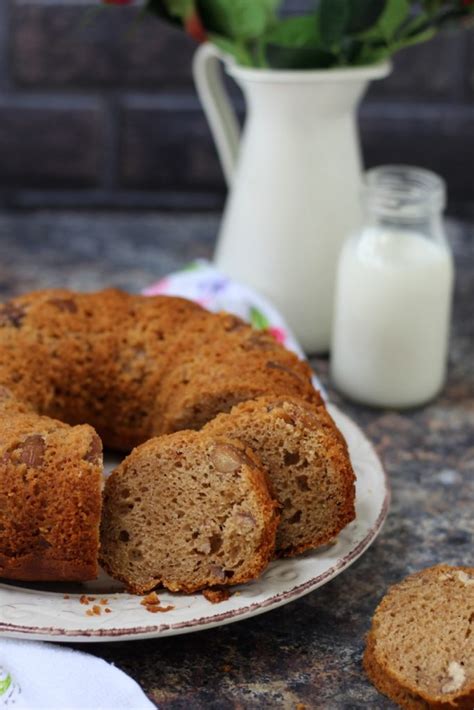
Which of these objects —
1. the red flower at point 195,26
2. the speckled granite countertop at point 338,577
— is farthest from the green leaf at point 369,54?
the speckled granite countertop at point 338,577

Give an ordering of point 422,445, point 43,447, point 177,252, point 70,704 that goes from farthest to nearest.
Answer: point 177,252 < point 422,445 < point 43,447 < point 70,704

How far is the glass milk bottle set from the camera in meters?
1.85

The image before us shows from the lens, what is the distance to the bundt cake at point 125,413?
4.10 ft

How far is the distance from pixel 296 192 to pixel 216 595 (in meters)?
0.97

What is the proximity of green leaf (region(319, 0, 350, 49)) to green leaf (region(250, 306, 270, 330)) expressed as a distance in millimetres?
487

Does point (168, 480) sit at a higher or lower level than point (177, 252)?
higher

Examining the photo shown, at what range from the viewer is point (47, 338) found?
5.19 feet

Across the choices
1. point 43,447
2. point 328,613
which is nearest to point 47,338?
point 43,447

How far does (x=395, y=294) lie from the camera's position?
186cm

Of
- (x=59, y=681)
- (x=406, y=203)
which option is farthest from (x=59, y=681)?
A: (x=406, y=203)

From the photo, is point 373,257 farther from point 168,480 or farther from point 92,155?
point 92,155

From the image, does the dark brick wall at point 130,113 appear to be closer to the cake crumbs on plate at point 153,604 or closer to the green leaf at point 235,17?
the green leaf at point 235,17

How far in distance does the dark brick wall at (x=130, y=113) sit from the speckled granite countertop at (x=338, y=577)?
0.38m

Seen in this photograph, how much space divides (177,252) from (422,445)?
40.2 inches
